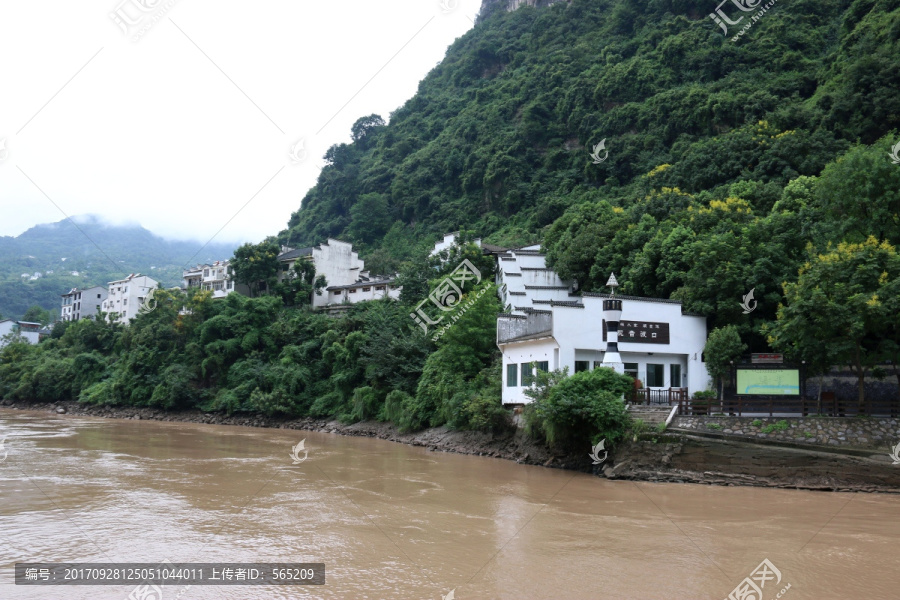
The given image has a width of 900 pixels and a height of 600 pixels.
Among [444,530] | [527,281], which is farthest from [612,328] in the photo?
[527,281]

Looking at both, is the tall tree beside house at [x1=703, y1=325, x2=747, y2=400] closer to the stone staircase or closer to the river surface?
the stone staircase

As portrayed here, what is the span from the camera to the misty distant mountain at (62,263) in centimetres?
10250

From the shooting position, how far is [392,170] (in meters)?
69.9

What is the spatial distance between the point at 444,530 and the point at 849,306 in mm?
12263

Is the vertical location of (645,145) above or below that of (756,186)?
above

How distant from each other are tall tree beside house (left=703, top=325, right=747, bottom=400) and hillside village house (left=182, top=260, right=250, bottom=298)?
1559 inches

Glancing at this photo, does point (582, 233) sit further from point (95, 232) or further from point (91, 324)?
point (95, 232)

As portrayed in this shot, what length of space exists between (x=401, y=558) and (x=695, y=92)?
44.6m

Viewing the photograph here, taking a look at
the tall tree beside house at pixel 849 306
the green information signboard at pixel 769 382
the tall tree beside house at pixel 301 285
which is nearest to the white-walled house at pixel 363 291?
the tall tree beside house at pixel 301 285

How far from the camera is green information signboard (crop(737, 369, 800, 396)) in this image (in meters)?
18.8

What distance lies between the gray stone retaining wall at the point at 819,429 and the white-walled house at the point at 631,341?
4230 millimetres

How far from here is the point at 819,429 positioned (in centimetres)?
1698

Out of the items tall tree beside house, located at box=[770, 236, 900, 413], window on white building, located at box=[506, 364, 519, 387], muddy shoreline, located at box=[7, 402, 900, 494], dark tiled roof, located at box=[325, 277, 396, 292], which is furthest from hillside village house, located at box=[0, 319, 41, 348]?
tall tree beside house, located at box=[770, 236, 900, 413]

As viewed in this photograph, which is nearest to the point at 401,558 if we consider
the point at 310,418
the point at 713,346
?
the point at 713,346
